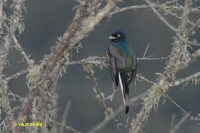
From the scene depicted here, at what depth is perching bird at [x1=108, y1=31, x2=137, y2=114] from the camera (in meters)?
6.20

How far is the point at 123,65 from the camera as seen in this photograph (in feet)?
21.2

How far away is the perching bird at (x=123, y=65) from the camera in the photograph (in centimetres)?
620

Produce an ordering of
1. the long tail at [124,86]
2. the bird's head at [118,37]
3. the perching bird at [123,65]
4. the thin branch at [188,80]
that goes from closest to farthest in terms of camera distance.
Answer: the thin branch at [188,80] < the long tail at [124,86] < the perching bird at [123,65] < the bird's head at [118,37]

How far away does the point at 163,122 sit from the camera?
58.1 ft

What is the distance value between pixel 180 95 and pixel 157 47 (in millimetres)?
1160

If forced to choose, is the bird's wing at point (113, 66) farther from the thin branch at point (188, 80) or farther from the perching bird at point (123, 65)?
the thin branch at point (188, 80)

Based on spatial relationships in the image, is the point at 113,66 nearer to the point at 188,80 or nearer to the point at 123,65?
the point at 123,65

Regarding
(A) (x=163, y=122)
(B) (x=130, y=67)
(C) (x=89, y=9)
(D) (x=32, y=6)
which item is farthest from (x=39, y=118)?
(D) (x=32, y=6)

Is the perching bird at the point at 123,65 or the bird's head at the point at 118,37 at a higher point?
the bird's head at the point at 118,37

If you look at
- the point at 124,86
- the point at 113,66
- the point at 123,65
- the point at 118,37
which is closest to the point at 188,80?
the point at 124,86

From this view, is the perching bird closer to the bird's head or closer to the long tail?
Answer: the long tail

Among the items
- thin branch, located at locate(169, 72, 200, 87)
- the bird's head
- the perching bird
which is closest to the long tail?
the perching bird

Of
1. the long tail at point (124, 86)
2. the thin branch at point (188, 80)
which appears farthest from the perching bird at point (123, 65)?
the thin branch at point (188, 80)

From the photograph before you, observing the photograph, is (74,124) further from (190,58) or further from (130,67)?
(190,58)
